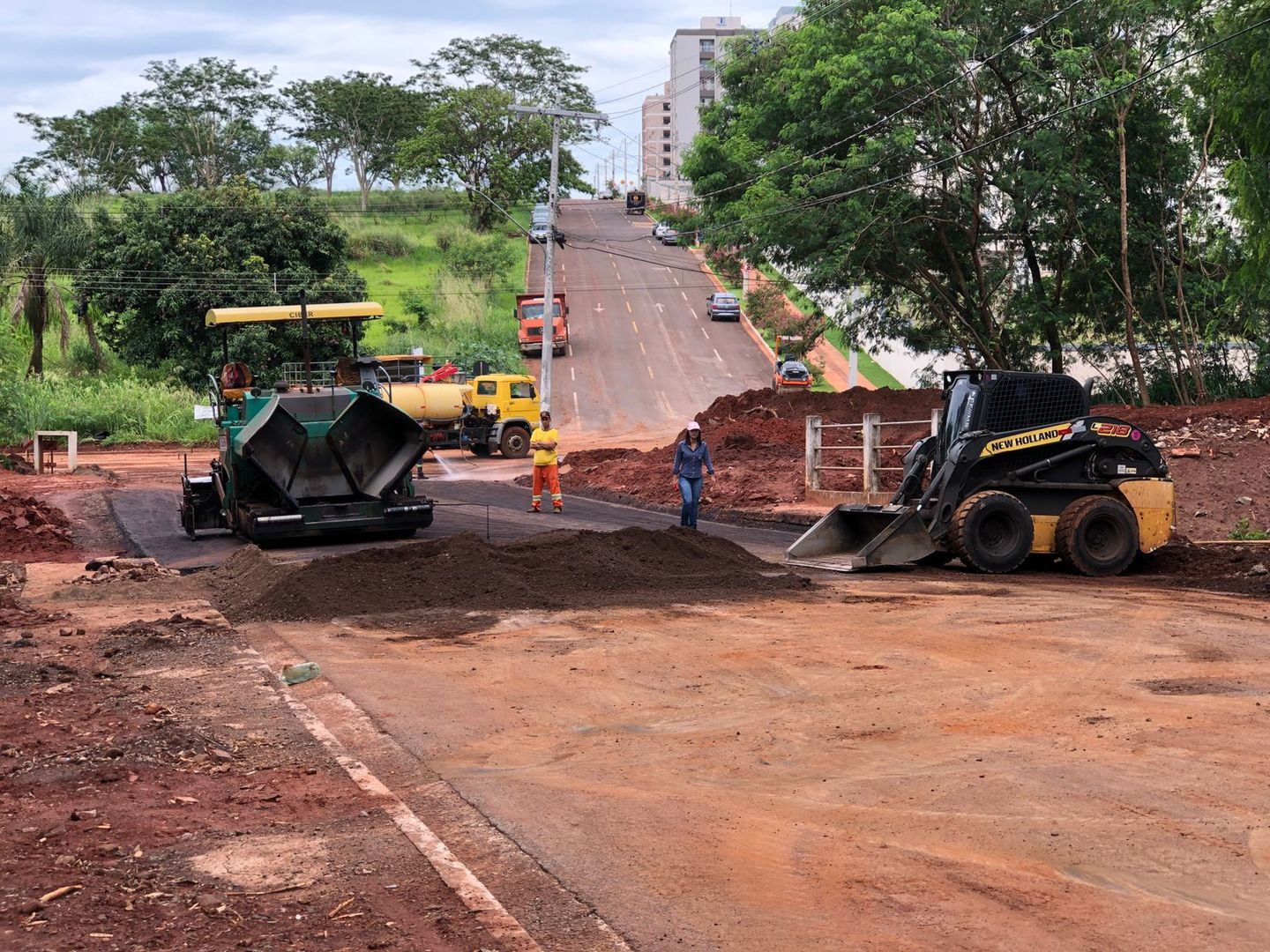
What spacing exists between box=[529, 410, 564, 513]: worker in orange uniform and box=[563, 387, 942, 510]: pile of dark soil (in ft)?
9.64

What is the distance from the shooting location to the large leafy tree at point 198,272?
49.7m

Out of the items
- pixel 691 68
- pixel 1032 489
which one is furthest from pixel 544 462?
pixel 691 68

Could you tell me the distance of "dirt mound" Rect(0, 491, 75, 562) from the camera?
1927 centimetres

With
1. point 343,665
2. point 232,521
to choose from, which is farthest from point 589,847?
point 232,521

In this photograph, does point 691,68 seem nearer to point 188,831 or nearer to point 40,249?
point 40,249

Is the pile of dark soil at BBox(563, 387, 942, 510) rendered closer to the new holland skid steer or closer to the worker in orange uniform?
the worker in orange uniform

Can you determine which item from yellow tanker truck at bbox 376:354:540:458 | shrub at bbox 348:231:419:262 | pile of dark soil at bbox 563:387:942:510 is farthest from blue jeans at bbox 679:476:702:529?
shrub at bbox 348:231:419:262

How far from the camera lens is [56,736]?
8.20 metres

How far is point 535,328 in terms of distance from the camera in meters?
60.5

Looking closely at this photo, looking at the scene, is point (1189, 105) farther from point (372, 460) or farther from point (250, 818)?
point (250, 818)

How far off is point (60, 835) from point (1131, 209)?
32.3 metres

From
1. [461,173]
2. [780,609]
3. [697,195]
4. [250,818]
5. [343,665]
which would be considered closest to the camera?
[250,818]

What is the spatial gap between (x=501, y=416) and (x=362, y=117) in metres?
72.8

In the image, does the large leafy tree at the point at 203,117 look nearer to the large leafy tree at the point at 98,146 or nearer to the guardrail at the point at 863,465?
the large leafy tree at the point at 98,146
